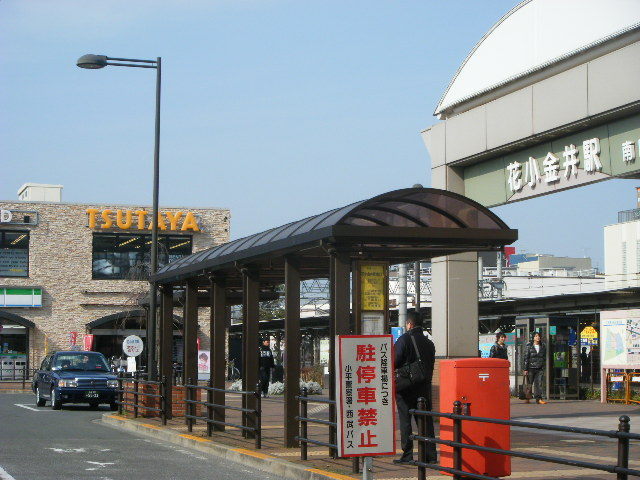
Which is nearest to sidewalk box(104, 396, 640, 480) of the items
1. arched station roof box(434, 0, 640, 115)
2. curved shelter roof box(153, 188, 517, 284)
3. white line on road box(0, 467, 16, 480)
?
curved shelter roof box(153, 188, 517, 284)

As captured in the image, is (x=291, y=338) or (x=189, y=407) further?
(x=189, y=407)

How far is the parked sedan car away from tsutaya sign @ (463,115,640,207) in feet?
39.9

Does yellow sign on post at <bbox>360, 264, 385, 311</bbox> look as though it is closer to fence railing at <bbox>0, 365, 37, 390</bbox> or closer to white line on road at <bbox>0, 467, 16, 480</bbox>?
white line on road at <bbox>0, 467, 16, 480</bbox>

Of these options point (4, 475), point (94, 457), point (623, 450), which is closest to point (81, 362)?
point (94, 457)

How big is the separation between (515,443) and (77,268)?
47822mm

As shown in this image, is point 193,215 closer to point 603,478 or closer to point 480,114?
point 480,114

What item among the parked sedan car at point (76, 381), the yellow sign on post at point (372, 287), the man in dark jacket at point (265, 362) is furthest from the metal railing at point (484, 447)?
the man in dark jacket at point (265, 362)

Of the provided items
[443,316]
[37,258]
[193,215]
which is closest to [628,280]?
[193,215]

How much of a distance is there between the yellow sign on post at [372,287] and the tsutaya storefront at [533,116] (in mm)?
4555

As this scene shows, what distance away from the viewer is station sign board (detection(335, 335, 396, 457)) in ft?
36.5

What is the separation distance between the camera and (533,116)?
19.1 metres

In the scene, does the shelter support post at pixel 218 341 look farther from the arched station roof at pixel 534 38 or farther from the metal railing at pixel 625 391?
the metal railing at pixel 625 391

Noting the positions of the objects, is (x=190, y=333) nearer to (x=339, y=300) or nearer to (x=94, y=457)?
(x=94, y=457)

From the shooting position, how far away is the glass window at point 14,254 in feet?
195
